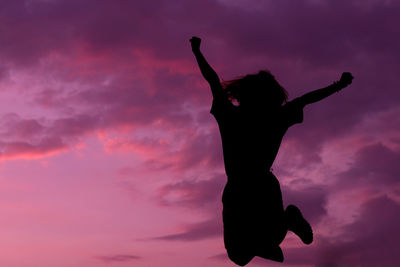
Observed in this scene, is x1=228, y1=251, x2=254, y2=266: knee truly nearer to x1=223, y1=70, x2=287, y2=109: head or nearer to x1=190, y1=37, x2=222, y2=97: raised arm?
x1=223, y1=70, x2=287, y2=109: head

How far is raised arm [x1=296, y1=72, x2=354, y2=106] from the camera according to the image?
6.53 metres

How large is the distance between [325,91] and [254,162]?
119cm

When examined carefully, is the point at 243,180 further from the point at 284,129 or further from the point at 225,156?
the point at 284,129

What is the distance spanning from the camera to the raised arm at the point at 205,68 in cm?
→ 632

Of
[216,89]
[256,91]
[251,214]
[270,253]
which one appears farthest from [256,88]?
[270,253]

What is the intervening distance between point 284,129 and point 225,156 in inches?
31.5

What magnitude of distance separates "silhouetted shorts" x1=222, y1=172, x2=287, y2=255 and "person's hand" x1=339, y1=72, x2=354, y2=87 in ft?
4.58

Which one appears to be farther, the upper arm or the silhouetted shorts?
the silhouetted shorts

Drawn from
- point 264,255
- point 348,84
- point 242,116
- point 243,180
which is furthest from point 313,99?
point 264,255

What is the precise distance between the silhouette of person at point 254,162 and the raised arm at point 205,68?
14mm

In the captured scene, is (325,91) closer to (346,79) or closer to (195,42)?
(346,79)

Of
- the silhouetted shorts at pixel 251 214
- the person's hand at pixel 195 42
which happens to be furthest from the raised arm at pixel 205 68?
the silhouetted shorts at pixel 251 214

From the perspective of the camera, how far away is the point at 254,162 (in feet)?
21.6

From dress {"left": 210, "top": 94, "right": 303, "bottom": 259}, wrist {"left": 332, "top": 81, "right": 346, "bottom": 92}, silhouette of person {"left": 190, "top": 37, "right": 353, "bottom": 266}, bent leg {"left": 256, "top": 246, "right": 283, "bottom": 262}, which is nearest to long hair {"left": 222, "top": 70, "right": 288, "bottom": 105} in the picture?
silhouette of person {"left": 190, "top": 37, "right": 353, "bottom": 266}
